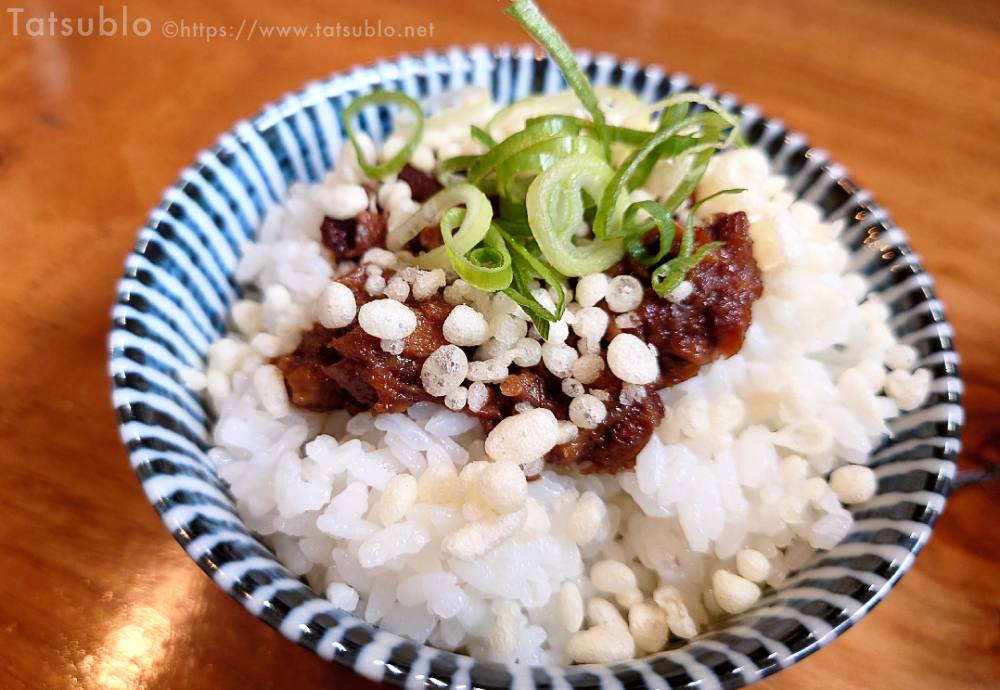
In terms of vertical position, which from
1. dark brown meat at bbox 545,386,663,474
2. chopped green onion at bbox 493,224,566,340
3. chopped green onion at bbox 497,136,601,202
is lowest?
dark brown meat at bbox 545,386,663,474

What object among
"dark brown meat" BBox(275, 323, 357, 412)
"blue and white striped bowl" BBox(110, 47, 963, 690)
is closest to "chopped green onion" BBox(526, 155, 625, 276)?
"dark brown meat" BBox(275, 323, 357, 412)

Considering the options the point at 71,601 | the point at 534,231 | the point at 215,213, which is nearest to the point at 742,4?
the point at 534,231

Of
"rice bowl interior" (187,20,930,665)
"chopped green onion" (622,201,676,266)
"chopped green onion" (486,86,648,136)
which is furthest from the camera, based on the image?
"chopped green onion" (486,86,648,136)

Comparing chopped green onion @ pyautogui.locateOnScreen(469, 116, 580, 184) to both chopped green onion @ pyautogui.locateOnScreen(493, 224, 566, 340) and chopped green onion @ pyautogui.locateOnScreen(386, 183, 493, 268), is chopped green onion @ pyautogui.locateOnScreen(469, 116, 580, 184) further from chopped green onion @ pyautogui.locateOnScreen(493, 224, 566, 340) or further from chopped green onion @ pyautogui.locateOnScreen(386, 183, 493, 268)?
chopped green onion @ pyautogui.locateOnScreen(493, 224, 566, 340)

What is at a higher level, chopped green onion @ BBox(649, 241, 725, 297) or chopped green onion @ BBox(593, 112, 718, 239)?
chopped green onion @ BBox(593, 112, 718, 239)

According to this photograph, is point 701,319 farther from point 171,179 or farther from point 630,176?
point 171,179

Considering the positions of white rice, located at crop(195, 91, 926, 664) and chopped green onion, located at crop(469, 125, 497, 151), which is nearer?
white rice, located at crop(195, 91, 926, 664)

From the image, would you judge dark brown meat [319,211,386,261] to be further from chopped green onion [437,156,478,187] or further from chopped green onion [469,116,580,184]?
chopped green onion [469,116,580,184]

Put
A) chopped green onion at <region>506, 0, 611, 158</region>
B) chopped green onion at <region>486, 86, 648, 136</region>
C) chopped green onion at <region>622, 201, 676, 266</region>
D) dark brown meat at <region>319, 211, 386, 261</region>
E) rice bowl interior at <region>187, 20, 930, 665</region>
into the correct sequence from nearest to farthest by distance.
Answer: rice bowl interior at <region>187, 20, 930, 665</region> → chopped green onion at <region>622, 201, 676, 266</region> → chopped green onion at <region>506, 0, 611, 158</region> → dark brown meat at <region>319, 211, 386, 261</region> → chopped green onion at <region>486, 86, 648, 136</region>
